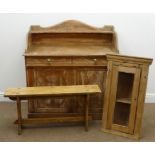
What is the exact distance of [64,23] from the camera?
3.86 meters

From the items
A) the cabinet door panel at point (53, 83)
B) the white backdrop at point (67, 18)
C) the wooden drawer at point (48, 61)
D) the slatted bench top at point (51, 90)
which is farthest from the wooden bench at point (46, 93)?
the white backdrop at point (67, 18)

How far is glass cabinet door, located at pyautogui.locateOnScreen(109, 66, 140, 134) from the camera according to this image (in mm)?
3188

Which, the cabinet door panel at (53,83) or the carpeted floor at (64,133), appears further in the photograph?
the cabinet door panel at (53,83)

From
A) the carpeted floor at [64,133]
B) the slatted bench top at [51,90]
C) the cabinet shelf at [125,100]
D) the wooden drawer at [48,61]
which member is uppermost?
the wooden drawer at [48,61]

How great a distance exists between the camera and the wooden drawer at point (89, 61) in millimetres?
3469

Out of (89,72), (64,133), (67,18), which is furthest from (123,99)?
(67,18)

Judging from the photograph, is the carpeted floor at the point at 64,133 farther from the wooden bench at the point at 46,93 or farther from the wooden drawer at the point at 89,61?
the wooden drawer at the point at 89,61

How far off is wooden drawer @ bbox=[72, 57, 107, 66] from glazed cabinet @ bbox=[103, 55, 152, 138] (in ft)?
0.89

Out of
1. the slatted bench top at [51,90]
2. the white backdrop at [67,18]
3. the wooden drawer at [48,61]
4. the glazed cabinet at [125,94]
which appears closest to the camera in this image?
the glazed cabinet at [125,94]

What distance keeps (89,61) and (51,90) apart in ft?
1.91

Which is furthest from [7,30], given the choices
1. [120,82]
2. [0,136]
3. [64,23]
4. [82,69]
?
[120,82]

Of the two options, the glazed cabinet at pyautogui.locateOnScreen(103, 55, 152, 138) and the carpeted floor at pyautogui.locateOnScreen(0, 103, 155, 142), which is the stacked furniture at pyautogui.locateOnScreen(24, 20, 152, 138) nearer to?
the glazed cabinet at pyautogui.locateOnScreen(103, 55, 152, 138)

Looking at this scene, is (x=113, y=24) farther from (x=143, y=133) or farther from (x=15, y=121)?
(x=15, y=121)

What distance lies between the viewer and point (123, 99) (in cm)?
330
